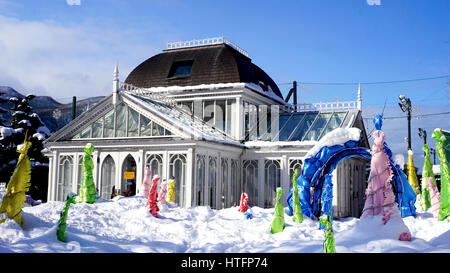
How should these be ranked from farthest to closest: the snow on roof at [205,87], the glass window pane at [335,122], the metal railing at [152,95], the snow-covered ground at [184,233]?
1. the snow on roof at [205,87]
2. the metal railing at [152,95]
3. the glass window pane at [335,122]
4. the snow-covered ground at [184,233]

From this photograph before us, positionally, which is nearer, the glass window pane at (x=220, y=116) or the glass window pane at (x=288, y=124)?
the glass window pane at (x=288, y=124)

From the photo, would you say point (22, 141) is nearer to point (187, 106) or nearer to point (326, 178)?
point (187, 106)

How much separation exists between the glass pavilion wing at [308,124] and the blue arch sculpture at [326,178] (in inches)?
279

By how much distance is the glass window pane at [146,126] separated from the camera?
20578mm

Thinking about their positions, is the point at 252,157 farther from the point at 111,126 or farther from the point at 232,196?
the point at 111,126

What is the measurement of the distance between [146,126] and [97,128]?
9.68ft

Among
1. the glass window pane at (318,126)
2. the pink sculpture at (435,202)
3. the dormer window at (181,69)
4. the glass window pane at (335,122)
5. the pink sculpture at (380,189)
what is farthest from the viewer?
the dormer window at (181,69)

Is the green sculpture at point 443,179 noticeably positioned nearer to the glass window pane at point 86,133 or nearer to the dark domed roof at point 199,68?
the dark domed roof at point 199,68

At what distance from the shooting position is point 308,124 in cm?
2431

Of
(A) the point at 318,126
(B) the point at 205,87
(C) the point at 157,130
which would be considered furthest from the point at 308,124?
(C) the point at 157,130

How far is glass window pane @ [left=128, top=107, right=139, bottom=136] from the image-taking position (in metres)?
20.9

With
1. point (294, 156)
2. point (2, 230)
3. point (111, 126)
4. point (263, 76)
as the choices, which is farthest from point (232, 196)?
point (2, 230)

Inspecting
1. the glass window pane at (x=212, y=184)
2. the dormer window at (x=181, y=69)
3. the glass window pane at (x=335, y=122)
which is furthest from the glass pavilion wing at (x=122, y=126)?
the glass window pane at (x=335, y=122)

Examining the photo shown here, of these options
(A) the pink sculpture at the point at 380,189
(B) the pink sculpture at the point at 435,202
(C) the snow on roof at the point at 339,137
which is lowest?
(B) the pink sculpture at the point at 435,202
